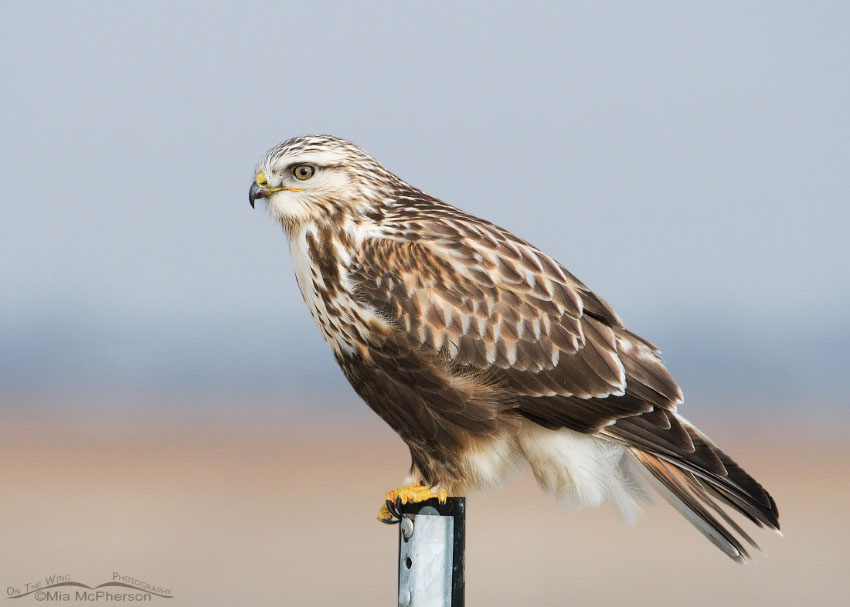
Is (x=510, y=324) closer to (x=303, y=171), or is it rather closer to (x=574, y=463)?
(x=574, y=463)

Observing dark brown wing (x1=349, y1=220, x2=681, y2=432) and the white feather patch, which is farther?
the white feather patch

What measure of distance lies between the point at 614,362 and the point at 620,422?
0.30 metres

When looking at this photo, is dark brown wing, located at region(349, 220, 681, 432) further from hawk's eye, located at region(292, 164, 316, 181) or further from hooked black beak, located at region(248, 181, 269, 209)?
hooked black beak, located at region(248, 181, 269, 209)

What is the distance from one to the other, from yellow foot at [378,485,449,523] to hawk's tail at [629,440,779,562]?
3.21 feet

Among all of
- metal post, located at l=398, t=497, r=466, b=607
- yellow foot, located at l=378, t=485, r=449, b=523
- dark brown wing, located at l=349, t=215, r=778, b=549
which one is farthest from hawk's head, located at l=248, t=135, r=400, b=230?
metal post, located at l=398, t=497, r=466, b=607

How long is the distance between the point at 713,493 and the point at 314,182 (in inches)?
96.9

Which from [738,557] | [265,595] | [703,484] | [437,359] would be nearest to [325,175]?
[437,359]

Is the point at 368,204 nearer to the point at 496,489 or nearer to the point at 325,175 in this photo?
the point at 325,175

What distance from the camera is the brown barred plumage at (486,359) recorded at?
500 cm

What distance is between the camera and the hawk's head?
5355mm

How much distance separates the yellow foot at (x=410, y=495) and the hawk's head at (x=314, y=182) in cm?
138

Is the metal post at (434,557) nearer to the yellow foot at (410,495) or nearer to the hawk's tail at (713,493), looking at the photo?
the yellow foot at (410,495)

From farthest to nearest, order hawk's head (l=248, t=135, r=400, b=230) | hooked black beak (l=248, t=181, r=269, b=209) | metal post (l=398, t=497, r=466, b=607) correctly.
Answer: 1. hooked black beak (l=248, t=181, r=269, b=209)
2. hawk's head (l=248, t=135, r=400, b=230)
3. metal post (l=398, t=497, r=466, b=607)

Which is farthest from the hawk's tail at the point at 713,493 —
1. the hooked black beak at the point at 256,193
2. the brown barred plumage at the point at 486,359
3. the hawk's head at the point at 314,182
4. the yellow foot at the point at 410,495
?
the hooked black beak at the point at 256,193
